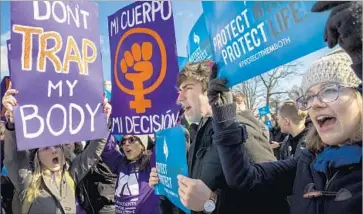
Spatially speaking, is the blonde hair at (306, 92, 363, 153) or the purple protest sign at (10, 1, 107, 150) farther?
the purple protest sign at (10, 1, 107, 150)

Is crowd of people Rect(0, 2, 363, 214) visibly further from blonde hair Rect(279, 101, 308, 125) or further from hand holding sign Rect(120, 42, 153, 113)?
blonde hair Rect(279, 101, 308, 125)

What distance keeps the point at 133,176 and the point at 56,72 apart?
1253 mm

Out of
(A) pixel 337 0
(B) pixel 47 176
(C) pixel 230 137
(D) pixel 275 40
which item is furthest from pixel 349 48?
(B) pixel 47 176

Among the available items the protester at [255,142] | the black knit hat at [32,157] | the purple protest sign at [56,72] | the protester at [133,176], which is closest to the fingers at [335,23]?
the protester at [255,142]

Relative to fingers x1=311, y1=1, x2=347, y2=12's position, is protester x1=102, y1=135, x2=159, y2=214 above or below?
below

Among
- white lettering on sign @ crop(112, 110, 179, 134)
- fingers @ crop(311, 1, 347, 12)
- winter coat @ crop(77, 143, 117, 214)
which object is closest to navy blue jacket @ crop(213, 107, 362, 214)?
fingers @ crop(311, 1, 347, 12)

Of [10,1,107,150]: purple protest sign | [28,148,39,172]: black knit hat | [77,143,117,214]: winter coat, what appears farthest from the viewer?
[77,143,117,214]: winter coat

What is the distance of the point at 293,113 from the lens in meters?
3.95

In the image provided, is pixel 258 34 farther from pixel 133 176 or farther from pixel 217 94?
pixel 133 176

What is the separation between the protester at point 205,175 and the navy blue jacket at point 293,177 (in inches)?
3.4

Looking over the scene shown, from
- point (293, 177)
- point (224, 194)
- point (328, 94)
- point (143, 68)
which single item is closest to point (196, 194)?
point (224, 194)

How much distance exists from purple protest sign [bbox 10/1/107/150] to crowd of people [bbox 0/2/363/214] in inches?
6.5

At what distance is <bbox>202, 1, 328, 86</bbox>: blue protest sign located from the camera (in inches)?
48.2

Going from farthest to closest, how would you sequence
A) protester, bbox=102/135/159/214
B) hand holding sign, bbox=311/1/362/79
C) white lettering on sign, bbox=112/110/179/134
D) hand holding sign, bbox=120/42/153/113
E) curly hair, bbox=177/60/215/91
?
protester, bbox=102/135/159/214 < hand holding sign, bbox=120/42/153/113 < white lettering on sign, bbox=112/110/179/134 < curly hair, bbox=177/60/215/91 < hand holding sign, bbox=311/1/362/79
